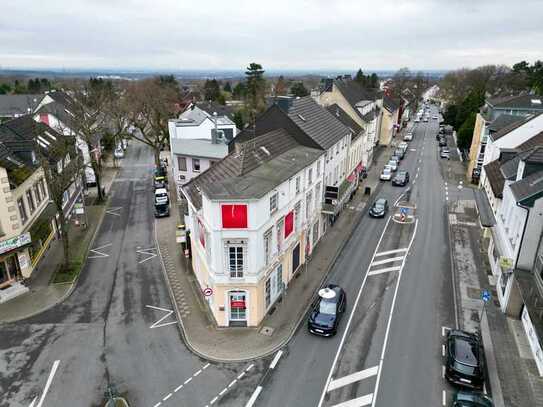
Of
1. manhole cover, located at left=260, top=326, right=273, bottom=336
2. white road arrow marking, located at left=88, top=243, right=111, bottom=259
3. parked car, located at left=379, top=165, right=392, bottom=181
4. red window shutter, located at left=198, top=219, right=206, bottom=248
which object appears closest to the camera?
manhole cover, located at left=260, top=326, right=273, bottom=336

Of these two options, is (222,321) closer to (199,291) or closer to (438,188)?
(199,291)

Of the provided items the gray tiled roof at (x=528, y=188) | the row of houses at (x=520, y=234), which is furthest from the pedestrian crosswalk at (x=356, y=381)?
the gray tiled roof at (x=528, y=188)

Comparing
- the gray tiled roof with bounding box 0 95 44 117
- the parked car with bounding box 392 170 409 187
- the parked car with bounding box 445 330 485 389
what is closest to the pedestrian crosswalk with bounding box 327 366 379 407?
the parked car with bounding box 445 330 485 389

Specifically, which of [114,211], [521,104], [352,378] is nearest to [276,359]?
[352,378]

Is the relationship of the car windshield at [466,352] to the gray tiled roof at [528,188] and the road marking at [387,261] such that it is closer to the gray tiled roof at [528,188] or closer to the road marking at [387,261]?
the gray tiled roof at [528,188]

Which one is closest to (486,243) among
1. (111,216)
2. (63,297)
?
(63,297)

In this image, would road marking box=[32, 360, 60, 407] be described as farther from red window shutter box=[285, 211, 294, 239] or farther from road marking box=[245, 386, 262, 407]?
red window shutter box=[285, 211, 294, 239]
